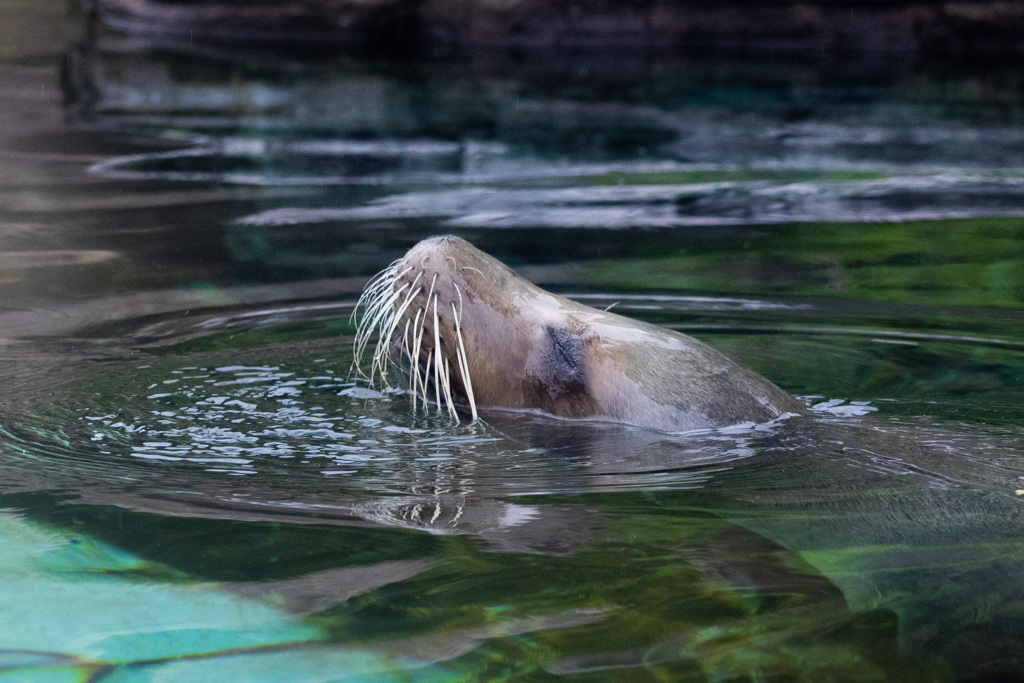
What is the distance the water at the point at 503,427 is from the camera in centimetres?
208

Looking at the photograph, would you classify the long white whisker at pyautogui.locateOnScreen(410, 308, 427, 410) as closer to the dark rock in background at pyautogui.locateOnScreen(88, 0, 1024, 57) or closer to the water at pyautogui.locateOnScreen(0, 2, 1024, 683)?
the water at pyautogui.locateOnScreen(0, 2, 1024, 683)

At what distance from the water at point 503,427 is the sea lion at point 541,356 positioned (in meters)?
0.12

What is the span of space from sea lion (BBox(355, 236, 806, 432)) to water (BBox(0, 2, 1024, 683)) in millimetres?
118

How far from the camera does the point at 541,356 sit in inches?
143

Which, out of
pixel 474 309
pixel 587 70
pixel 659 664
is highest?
pixel 587 70

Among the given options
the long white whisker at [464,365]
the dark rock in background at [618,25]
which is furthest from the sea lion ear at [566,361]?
the dark rock in background at [618,25]

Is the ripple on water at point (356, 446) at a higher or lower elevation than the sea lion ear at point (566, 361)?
lower

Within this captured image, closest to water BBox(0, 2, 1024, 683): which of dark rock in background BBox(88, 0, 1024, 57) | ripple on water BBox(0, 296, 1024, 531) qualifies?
ripple on water BBox(0, 296, 1024, 531)

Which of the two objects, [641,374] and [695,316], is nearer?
[641,374]

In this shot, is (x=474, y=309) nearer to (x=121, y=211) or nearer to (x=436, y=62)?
(x=121, y=211)

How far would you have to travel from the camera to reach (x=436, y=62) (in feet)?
41.6

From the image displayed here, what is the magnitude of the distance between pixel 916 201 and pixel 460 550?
5289mm

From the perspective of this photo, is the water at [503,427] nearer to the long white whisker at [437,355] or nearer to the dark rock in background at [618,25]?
the long white whisker at [437,355]

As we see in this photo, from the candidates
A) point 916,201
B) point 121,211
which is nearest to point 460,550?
point 121,211
